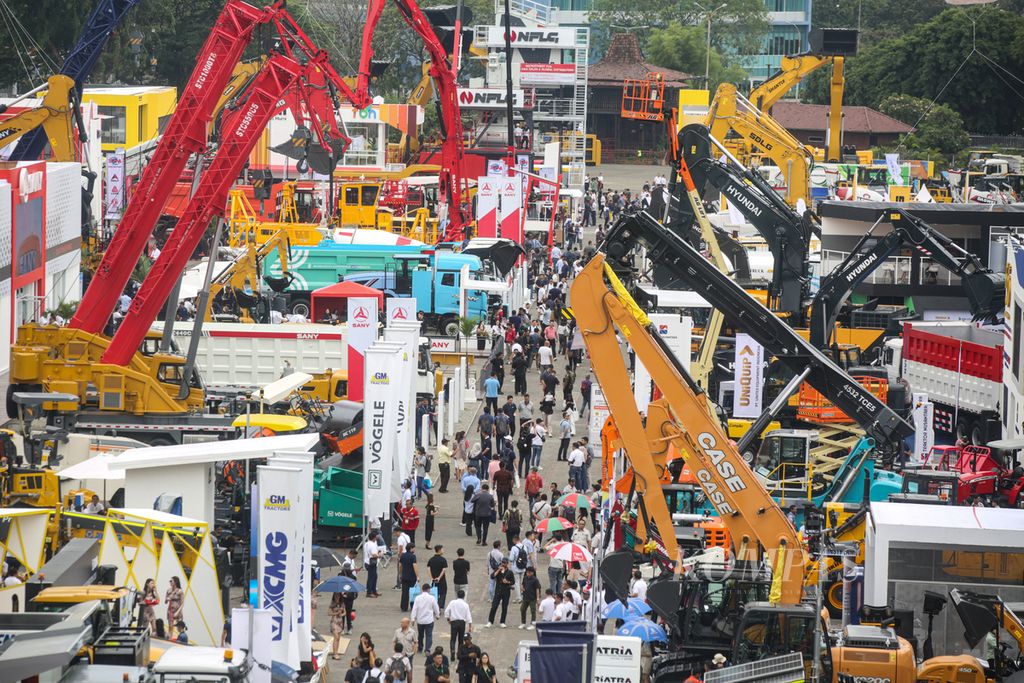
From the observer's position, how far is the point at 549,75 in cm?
8719

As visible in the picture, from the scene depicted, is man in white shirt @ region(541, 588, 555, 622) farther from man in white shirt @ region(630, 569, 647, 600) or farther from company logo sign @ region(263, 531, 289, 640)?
company logo sign @ region(263, 531, 289, 640)

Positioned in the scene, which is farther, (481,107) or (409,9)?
(481,107)

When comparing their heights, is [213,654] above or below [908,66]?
below

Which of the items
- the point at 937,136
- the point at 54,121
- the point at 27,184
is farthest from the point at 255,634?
the point at 937,136

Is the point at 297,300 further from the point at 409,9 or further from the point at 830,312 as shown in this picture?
the point at 830,312

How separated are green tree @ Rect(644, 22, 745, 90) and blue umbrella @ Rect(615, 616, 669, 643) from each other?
3918 inches

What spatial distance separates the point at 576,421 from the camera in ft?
127

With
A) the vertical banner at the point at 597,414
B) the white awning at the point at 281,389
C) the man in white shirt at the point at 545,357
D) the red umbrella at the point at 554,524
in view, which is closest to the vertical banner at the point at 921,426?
the vertical banner at the point at 597,414

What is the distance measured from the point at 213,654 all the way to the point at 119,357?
16805mm

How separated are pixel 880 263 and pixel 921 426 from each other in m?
6.32

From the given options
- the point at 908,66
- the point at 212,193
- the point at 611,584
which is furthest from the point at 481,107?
the point at 611,584

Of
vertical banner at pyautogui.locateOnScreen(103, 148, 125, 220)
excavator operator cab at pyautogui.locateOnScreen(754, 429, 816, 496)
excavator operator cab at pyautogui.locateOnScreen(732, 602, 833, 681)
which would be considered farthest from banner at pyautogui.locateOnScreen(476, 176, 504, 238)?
excavator operator cab at pyautogui.locateOnScreen(732, 602, 833, 681)

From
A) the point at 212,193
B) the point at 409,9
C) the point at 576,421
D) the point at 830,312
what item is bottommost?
the point at 576,421

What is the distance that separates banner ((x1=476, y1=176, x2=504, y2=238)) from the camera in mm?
53406
